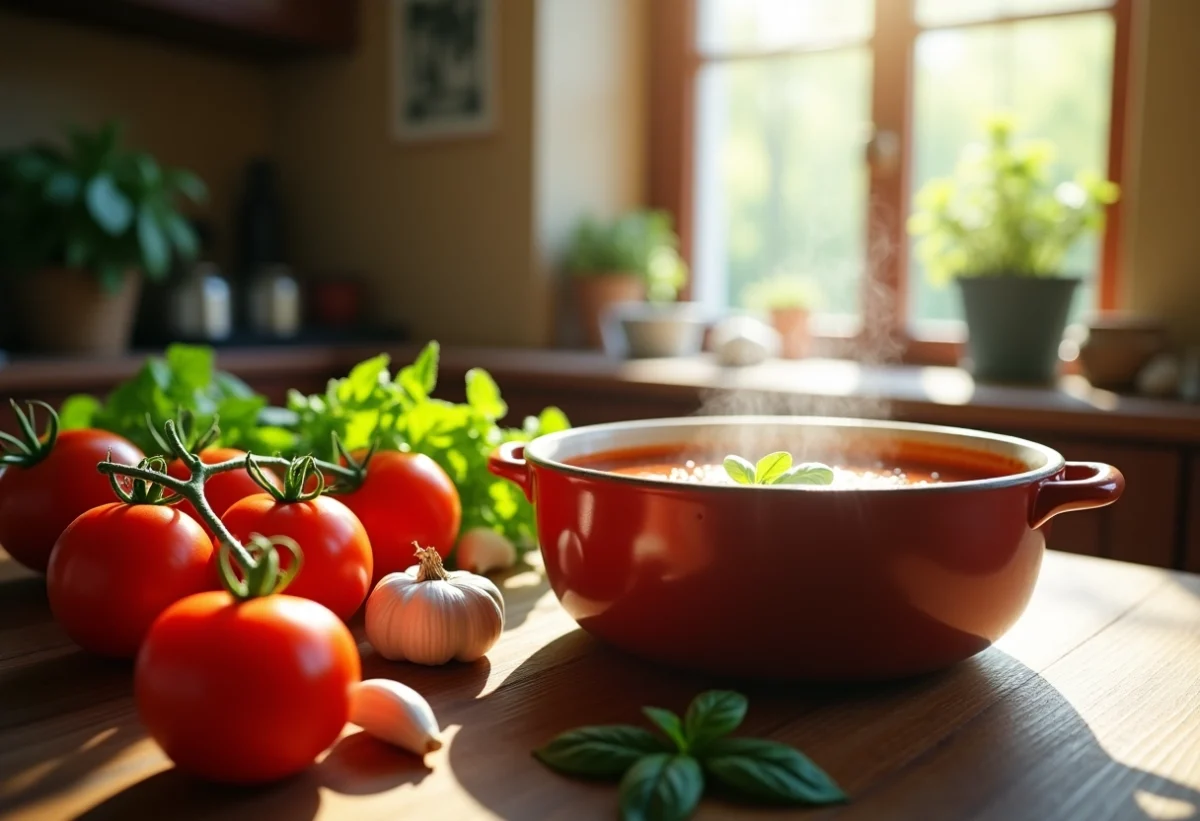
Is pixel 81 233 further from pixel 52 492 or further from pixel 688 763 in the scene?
pixel 688 763

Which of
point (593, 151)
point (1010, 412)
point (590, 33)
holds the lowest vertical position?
point (1010, 412)

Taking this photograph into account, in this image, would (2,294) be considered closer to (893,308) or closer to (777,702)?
(893,308)

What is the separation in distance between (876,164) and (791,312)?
0.37 m

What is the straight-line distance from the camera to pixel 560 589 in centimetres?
59

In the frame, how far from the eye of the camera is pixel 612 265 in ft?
8.81

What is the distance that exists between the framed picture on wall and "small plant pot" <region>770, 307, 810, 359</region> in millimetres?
867

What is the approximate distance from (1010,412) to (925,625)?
1240 millimetres

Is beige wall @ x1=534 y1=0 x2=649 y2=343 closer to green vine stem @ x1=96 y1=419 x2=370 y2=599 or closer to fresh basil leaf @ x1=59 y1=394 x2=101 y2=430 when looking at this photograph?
fresh basil leaf @ x1=59 y1=394 x2=101 y2=430

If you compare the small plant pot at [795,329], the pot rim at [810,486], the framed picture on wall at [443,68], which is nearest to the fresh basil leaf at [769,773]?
the pot rim at [810,486]

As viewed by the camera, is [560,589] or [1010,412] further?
[1010,412]

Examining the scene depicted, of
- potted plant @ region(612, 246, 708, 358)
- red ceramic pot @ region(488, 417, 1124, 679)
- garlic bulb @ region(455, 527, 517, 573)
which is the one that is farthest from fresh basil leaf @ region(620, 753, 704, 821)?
potted plant @ region(612, 246, 708, 358)

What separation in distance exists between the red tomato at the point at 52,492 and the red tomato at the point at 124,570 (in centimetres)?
13

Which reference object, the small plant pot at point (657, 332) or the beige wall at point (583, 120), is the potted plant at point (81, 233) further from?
the small plant pot at point (657, 332)

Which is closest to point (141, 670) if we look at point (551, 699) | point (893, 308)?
point (551, 699)
